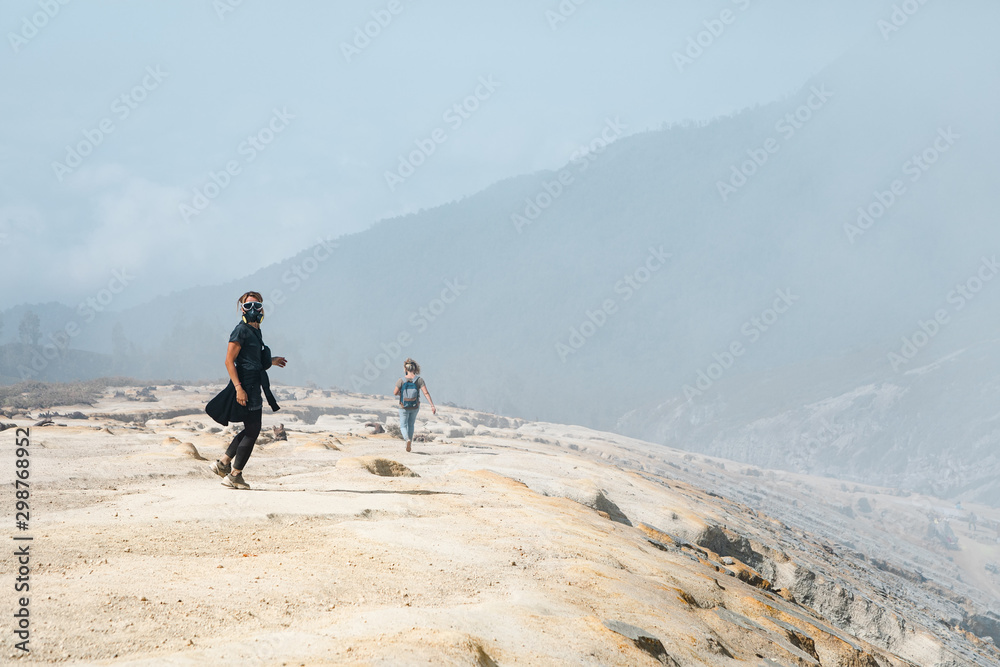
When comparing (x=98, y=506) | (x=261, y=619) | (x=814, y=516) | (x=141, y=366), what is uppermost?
(x=261, y=619)

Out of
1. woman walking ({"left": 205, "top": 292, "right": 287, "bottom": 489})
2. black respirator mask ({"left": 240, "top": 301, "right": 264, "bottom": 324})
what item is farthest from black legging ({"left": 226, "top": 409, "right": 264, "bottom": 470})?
black respirator mask ({"left": 240, "top": 301, "right": 264, "bottom": 324})

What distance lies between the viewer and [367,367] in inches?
6019

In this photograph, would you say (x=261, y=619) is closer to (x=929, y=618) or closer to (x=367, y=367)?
(x=929, y=618)

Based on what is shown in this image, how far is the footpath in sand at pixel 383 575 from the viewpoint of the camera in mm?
3646

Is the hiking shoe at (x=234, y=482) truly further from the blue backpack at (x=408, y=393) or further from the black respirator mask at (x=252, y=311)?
the blue backpack at (x=408, y=393)

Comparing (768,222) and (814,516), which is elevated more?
(768,222)

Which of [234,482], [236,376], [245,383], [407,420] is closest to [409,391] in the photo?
[407,420]

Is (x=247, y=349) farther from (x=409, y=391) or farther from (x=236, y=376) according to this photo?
(x=409, y=391)

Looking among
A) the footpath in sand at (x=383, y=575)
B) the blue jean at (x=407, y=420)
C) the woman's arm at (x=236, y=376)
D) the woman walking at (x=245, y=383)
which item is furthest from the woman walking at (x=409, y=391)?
Result: the woman's arm at (x=236, y=376)

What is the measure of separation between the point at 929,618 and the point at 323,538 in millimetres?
15890

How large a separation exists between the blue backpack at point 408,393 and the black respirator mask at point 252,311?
6.71 metres

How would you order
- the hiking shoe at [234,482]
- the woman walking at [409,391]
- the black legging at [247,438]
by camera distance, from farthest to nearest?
the woman walking at [409,391] < the hiking shoe at [234,482] < the black legging at [247,438]

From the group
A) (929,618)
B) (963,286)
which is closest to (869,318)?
(963,286)

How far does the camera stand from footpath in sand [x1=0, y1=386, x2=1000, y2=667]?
365cm
